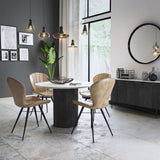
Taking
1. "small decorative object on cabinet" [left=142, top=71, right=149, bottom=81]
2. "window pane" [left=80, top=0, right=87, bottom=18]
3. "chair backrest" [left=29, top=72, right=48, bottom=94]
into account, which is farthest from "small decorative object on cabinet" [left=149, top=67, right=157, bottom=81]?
"window pane" [left=80, top=0, right=87, bottom=18]

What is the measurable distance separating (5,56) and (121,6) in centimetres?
346

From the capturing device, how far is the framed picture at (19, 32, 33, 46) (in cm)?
605

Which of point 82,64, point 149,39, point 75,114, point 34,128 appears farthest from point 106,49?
point 34,128

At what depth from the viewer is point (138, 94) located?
411 centimetres

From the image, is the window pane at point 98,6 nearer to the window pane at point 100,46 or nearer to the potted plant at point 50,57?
the window pane at point 100,46

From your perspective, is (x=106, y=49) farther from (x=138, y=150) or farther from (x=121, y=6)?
(x=138, y=150)

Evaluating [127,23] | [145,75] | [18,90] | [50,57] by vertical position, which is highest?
[127,23]

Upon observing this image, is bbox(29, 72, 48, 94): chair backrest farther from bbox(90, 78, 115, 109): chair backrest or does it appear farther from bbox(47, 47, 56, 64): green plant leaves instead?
bbox(47, 47, 56, 64): green plant leaves

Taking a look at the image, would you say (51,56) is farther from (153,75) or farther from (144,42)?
(153,75)

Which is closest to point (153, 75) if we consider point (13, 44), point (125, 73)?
point (125, 73)

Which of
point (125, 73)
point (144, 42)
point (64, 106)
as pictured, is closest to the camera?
point (64, 106)

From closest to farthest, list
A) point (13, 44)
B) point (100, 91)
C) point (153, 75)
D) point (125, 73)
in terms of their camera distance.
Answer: point (100, 91), point (153, 75), point (125, 73), point (13, 44)

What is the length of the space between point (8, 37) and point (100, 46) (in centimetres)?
267

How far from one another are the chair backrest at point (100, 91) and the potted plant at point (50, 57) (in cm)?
380
